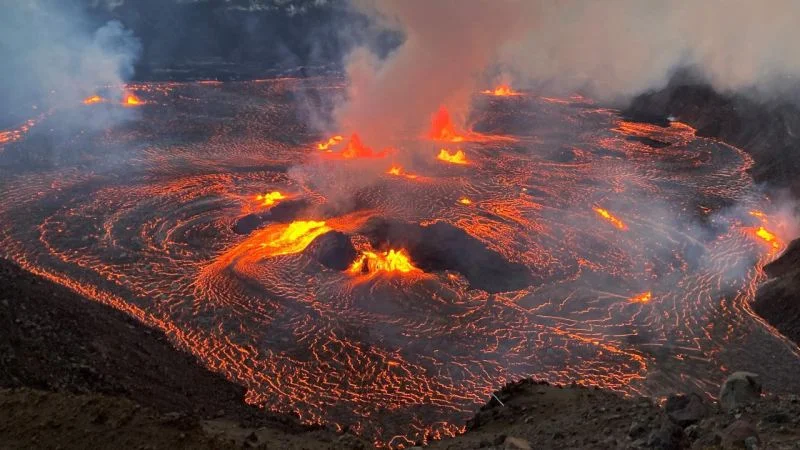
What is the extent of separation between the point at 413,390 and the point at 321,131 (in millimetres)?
52304

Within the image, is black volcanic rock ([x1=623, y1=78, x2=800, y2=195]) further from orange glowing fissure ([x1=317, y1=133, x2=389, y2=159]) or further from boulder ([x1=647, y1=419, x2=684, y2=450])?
boulder ([x1=647, y1=419, x2=684, y2=450])

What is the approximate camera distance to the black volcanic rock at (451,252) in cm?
3189

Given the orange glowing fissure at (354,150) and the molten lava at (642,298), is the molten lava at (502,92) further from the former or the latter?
the molten lava at (642,298)

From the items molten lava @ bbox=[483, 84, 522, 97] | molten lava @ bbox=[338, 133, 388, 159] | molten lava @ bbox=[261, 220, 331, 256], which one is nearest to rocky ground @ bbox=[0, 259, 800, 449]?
molten lava @ bbox=[261, 220, 331, 256]

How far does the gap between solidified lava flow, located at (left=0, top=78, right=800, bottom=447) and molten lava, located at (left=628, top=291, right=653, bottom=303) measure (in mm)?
174

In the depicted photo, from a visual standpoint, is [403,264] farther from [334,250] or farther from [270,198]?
[270,198]

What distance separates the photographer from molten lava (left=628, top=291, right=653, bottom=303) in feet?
98.6

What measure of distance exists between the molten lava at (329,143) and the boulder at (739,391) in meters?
50.0

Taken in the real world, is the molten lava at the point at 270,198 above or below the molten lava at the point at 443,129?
below

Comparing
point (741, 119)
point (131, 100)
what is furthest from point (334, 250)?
point (741, 119)

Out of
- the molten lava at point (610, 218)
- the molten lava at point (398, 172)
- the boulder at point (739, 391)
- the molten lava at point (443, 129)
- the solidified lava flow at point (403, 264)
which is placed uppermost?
the molten lava at point (443, 129)

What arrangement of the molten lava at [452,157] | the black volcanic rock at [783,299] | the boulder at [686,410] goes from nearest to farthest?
the boulder at [686,410]
the black volcanic rock at [783,299]
the molten lava at [452,157]

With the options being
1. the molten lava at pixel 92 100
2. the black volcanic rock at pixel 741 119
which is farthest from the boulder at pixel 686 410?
the molten lava at pixel 92 100

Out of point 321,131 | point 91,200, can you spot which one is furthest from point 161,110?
point 91,200
